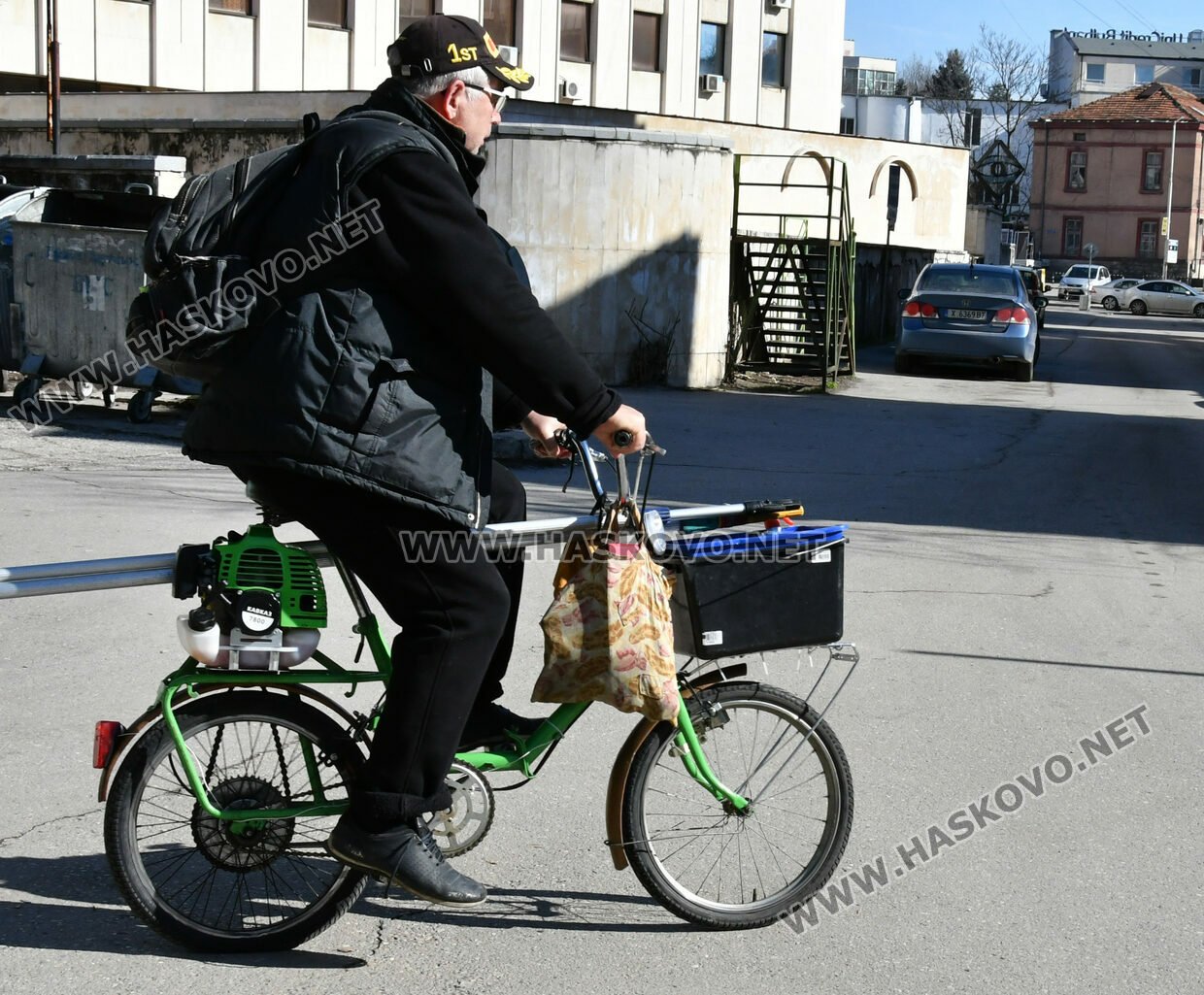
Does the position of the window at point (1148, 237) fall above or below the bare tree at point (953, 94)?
below

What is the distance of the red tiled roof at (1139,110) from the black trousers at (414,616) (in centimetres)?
9170

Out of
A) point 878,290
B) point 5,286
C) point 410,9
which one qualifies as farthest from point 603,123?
point 5,286

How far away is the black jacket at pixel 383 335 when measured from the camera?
10.1 feet

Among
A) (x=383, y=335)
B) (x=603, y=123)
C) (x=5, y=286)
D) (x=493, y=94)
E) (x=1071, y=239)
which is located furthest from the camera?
(x=1071, y=239)

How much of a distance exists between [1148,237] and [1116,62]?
32073mm

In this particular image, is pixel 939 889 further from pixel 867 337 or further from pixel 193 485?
pixel 867 337

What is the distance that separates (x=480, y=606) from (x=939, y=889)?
1604 mm

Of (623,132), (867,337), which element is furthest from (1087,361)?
(623,132)

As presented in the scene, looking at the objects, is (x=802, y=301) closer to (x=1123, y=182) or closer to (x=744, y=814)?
(x=744, y=814)

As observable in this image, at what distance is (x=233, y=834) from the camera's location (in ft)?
11.8

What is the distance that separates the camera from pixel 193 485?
1007 centimetres

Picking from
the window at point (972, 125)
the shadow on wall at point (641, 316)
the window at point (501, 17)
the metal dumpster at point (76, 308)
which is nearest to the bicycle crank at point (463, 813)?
the metal dumpster at point (76, 308)

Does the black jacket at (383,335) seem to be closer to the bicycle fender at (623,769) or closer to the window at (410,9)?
the bicycle fender at (623,769)

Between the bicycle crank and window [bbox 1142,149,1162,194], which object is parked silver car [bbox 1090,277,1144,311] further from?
the bicycle crank
